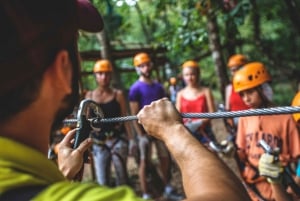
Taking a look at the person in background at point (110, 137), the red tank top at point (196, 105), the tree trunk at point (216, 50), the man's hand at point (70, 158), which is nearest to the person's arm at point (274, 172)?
the man's hand at point (70, 158)

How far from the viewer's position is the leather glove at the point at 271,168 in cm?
272

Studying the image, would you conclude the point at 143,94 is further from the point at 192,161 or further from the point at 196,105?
the point at 192,161

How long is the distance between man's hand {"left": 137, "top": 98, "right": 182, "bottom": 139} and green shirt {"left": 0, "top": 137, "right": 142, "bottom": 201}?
0.40m

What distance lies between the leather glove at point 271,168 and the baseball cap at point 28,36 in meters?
2.07

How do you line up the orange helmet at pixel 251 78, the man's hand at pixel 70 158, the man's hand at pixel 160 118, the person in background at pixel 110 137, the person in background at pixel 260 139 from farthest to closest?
the person in background at pixel 110 137 < the orange helmet at pixel 251 78 < the person in background at pixel 260 139 < the man's hand at pixel 70 158 < the man's hand at pixel 160 118

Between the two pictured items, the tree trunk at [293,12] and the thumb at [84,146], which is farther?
the tree trunk at [293,12]

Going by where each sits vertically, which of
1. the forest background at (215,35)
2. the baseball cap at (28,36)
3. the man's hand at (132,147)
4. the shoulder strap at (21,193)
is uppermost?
the forest background at (215,35)

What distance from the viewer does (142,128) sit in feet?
19.1

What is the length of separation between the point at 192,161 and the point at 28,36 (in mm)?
500

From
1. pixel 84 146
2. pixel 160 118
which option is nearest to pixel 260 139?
pixel 84 146

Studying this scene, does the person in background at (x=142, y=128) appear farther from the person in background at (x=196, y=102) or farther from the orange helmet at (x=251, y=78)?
the orange helmet at (x=251, y=78)

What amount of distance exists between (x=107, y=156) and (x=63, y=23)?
A: 4.83 meters

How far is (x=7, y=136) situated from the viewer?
925mm

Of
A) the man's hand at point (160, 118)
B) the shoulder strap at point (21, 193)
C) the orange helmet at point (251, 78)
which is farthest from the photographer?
the orange helmet at point (251, 78)
